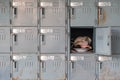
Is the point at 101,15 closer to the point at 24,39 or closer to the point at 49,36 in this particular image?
the point at 49,36

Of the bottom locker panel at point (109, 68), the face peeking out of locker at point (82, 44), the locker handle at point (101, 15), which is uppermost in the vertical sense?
the locker handle at point (101, 15)

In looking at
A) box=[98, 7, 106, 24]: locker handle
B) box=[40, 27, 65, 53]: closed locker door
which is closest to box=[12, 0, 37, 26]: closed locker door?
box=[40, 27, 65, 53]: closed locker door

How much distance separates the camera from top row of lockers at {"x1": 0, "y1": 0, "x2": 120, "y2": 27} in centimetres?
447

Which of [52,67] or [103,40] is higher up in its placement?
[103,40]

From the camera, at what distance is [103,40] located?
168 inches

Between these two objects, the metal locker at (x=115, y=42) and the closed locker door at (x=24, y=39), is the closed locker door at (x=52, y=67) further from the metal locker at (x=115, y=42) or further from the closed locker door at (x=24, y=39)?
the metal locker at (x=115, y=42)

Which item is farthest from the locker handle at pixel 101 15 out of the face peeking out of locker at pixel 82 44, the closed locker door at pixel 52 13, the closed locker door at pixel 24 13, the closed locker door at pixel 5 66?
the closed locker door at pixel 5 66

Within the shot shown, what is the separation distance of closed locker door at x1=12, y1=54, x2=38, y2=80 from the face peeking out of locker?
29.3 inches

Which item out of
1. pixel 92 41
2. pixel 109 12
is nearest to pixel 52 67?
pixel 92 41

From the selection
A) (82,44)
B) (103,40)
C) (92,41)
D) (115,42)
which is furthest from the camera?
(92,41)

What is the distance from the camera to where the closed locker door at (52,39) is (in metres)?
4.49

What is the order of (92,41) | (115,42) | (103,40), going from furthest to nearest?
(92,41) → (115,42) → (103,40)

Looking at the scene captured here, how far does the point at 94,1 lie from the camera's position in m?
4.50

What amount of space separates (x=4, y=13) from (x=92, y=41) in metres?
1.61
